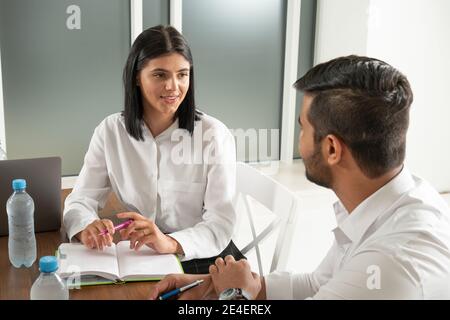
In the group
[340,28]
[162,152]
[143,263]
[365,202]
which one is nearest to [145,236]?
[143,263]

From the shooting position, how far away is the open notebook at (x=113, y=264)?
1193 millimetres

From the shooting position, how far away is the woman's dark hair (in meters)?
1.65

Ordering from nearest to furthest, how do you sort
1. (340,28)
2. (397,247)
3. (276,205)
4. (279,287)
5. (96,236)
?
(397,247) → (279,287) → (96,236) → (276,205) → (340,28)

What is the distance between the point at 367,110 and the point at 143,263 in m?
0.61

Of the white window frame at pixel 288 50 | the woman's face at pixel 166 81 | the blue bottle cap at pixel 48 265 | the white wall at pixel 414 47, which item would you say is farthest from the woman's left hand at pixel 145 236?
the white wall at pixel 414 47

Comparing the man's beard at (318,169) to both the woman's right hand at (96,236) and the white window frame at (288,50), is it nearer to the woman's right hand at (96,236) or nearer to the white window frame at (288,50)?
the woman's right hand at (96,236)

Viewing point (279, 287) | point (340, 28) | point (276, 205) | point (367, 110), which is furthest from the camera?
point (340, 28)

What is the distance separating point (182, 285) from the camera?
1159mm

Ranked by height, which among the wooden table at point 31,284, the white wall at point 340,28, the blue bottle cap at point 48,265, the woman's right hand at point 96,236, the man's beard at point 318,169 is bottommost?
the wooden table at point 31,284

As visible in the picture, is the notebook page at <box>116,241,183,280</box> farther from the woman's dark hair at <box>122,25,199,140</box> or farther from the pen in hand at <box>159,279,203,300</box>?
the woman's dark hair at <box>122,25,199,140</box>

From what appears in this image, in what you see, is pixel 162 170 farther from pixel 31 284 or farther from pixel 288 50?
pixel 288 50

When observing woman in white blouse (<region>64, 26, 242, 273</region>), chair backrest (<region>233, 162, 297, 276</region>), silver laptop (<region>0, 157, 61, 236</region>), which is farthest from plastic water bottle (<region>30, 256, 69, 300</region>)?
chair backrest (<region>233, 162, 297, 276</region>)

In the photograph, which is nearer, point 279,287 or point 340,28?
point 279,287

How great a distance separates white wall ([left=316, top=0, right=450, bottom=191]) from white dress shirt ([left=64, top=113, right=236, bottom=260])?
199 cm
